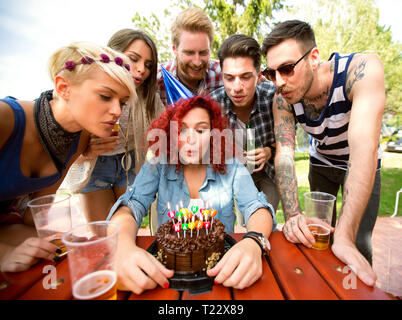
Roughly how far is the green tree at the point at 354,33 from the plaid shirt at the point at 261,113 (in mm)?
13159

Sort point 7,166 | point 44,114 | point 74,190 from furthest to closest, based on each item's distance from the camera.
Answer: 1. point 74,190
2. point 44,114
3. point 7,166

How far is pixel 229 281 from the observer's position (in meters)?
1.25

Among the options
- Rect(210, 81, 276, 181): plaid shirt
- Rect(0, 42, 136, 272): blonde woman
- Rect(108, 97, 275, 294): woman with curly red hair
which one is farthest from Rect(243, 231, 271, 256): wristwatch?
Rect(210, 81, 276, 181): plaid shirt

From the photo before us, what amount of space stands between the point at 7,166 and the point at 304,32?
3.04 meters

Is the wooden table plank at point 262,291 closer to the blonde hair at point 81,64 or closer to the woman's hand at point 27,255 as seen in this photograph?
the woman's hand at point 27,255

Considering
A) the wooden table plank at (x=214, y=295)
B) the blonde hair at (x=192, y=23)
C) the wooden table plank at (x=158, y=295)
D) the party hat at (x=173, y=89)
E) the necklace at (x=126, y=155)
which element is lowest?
the wooden table plank at (x=214, y=295)

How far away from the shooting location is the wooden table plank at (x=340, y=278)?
119 centimetres

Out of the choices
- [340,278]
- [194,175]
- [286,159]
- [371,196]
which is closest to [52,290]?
[194,175]

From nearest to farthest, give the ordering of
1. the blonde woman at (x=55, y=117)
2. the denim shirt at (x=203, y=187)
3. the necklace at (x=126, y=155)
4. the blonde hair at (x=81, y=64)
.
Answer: the blonde woman at (x=55, y=117)
the blonde hair at (x=81, y=64)
the denim shirt at (x=203, y=187)
the necklace at (x=126, y=155)

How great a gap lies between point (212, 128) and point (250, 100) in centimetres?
99

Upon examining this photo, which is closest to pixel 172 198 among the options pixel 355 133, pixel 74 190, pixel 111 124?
pixel 111 124

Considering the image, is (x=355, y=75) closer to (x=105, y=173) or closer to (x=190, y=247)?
(x=190, y=247)

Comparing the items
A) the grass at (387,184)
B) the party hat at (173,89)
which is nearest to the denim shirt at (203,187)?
the party hat at (173,89)
